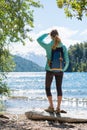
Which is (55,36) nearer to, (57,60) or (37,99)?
(57,60)

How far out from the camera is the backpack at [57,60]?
1350cm

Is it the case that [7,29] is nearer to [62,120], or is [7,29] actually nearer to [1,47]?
[1,47]

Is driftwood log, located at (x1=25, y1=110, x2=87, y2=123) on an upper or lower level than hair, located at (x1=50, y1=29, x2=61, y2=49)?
lower

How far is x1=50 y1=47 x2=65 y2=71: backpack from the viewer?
1350 centimetres

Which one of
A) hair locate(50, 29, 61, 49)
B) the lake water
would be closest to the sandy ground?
hair locate(50, 29, 61, 49)

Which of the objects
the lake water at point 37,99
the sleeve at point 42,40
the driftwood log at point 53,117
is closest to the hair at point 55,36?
the sleeve at point 42,40

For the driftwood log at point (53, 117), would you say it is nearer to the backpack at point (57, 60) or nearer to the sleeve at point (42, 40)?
the backpack at point (57, 60)

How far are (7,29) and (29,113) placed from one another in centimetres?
303

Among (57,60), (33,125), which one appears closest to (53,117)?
(33,125)

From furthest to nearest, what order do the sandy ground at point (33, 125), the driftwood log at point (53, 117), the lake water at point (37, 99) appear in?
the lake water at point (37, 99) → the driftwood log at point (53, 117) → the sandy ground at point (33, 125)

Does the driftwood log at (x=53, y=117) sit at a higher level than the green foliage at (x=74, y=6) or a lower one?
lower

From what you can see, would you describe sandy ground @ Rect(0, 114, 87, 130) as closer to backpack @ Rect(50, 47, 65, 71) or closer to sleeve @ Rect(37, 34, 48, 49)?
backpack @ Rect(50, 47, 65, 71)

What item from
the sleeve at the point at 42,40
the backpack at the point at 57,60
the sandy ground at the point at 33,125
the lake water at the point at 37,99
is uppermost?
the sleeve at the point at 42,40

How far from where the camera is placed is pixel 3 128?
457 inches
